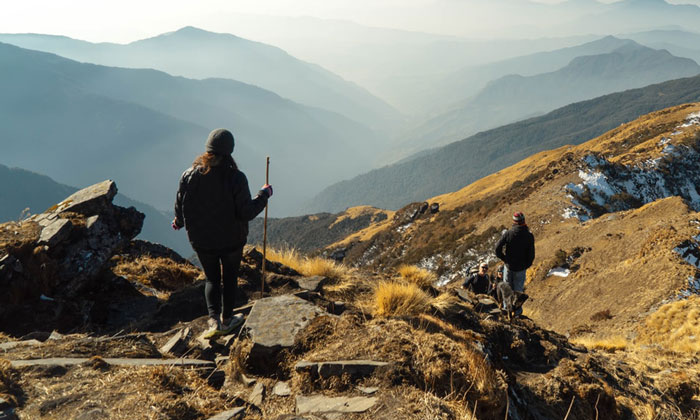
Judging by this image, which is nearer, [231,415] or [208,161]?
[231,415]

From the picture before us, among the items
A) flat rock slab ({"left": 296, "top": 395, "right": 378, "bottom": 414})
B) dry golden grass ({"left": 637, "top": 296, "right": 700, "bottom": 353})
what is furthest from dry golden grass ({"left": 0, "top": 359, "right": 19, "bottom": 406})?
dry golden grass ({"left": 637, "top": 296, "right": 700, "bottom": 353})

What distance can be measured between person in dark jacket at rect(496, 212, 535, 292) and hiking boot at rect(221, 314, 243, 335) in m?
6.02

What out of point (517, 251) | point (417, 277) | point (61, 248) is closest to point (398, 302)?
point (417, 277)

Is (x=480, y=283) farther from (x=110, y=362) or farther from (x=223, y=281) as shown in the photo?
(x=110, y=362)

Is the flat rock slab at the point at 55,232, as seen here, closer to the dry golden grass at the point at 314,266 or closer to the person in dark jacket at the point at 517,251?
the dry golden grass at the point at 314,266

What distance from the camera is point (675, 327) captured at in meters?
9.50

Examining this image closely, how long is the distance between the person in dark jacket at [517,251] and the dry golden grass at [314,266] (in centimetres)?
373

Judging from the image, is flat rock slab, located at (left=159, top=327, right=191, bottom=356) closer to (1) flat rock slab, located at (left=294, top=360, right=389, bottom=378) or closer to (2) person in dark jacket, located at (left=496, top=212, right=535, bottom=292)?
(1) flat rock slab, located at (left=294, top=360, right=389, bottom=378)

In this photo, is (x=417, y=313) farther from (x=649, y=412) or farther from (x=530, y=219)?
(x=530, y=219)

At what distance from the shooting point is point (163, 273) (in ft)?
26.6

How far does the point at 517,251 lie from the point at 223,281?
643 cm

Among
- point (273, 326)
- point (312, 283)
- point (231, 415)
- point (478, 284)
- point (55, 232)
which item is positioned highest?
point (55, 232)

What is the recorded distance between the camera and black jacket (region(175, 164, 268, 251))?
179 inches

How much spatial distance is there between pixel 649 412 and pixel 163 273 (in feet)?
28.9
